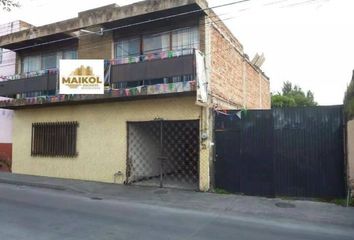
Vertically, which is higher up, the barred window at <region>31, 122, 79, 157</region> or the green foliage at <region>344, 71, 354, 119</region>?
the green foliage at <region>344, 71, 354, 119</region>

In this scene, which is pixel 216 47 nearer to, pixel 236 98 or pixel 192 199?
pixel 236 98

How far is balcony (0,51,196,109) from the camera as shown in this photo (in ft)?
37.9

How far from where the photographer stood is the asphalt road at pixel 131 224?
6.52 m

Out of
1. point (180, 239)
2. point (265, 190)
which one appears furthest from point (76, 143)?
point (180, 239)

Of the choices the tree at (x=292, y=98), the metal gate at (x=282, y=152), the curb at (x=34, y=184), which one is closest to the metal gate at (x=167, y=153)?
the metal gate at (x=282, y=152)

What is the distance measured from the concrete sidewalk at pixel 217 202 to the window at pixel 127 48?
492 centimetres

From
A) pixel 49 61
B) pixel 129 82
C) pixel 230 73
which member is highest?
pixel 49 61

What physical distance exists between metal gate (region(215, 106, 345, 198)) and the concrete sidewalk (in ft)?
1.86

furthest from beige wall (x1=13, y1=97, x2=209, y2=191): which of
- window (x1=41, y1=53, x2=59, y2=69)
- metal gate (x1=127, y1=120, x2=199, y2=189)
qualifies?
window (x1=41, y1=53, x2=59, y2=69)

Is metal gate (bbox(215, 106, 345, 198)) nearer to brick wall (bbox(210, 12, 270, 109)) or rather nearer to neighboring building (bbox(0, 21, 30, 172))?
brick wall (bbox(210, 12, 270, 109))

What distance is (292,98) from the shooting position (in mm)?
41000
